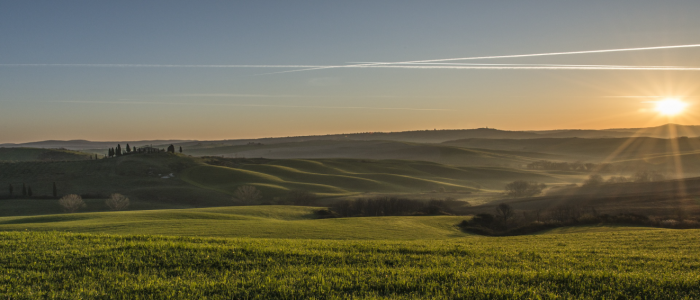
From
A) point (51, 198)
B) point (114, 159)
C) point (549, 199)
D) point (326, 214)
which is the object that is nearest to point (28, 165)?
point (114, 159)

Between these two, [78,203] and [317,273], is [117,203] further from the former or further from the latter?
[317,273]

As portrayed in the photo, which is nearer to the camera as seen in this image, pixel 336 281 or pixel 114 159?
pixel 336 281

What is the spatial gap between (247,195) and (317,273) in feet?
302

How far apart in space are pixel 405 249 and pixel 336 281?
545cm

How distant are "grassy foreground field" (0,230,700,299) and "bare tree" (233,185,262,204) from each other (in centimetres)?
8452

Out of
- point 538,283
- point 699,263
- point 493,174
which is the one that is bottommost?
point 493,174

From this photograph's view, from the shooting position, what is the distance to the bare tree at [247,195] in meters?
96.9

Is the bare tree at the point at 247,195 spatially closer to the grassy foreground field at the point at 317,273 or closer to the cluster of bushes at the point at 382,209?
the cluster of bushes at the point at 382,209

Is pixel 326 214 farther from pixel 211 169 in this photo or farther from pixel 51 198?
pixel 211 169

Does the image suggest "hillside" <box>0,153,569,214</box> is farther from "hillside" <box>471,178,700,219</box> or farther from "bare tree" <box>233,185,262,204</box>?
"hillside" <box>471,178,700,219</box>

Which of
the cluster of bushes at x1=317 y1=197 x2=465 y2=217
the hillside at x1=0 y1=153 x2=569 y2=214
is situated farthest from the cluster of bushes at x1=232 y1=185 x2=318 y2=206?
the cluster of bushes at x1=317 y1=197 x2=465 y2=217

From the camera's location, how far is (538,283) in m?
9.23

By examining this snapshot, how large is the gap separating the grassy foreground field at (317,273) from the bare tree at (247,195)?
3328 inches

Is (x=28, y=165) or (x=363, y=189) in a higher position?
(x=28, y=165)
